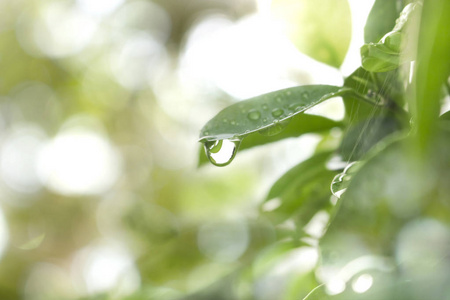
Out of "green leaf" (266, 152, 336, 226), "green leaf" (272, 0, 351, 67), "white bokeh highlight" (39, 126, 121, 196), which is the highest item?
"white bokeh highlight" (39, 126, 121, 196)

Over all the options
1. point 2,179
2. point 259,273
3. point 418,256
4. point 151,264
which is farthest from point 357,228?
point 2,179

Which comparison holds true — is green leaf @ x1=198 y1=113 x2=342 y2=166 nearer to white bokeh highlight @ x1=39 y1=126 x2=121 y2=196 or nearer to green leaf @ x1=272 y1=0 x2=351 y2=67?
green leaf @ x1=272 y1=0 x2=351 y2=67

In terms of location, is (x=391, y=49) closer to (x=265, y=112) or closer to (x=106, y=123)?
(x=265, y=112)

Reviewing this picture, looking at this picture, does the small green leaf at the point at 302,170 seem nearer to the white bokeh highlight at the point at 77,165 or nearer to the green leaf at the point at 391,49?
the green leaf at the point at 391,49

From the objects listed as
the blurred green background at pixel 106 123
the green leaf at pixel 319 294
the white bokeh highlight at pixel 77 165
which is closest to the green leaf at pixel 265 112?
the green leaf at pixel 319 294

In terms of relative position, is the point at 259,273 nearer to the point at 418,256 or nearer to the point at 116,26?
the point at 418,256

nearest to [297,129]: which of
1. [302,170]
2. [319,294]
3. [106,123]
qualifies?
[302,170]

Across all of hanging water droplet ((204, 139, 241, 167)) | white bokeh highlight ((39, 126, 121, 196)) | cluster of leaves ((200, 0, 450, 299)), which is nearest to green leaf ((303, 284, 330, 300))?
cluster of leaves ((200, 0, 450, 299))
